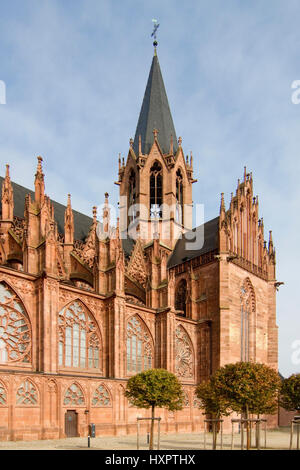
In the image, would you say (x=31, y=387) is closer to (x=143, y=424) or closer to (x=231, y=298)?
(x=143, y=424)

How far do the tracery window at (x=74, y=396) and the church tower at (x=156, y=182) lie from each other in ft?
A: 75.4

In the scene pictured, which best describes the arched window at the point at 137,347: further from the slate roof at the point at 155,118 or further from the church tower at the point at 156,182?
the slate roof at the point at 155,118

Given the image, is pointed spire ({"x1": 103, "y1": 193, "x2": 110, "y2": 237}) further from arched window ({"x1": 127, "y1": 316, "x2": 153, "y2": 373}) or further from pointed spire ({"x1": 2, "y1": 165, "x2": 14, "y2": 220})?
pointed spire ({"x1": 2, "y1": 165, "x2": 14, "y2": 220})

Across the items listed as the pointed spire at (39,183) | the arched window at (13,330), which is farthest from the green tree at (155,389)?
the pointed spire at (39,183)

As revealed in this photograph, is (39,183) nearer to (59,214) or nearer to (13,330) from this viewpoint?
(59,214)

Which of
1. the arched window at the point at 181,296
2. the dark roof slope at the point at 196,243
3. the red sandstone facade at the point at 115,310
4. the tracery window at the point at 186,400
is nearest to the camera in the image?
the red sandstone facade at the point at 115,310

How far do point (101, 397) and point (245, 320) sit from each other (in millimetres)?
15769

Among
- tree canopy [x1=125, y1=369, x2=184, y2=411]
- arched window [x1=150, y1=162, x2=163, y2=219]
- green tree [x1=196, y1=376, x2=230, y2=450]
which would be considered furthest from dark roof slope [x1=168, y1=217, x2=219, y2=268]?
tree canopy [x1=125, y1=369, x2=184, y2=411]

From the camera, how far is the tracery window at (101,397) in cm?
2722

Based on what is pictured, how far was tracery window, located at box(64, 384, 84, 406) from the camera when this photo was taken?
25508 millimetres

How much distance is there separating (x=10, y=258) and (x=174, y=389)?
13.1 m

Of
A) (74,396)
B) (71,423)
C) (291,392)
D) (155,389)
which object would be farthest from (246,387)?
(71,423)

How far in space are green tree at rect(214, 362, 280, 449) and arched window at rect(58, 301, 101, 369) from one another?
9537 mm

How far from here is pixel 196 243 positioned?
143ft
